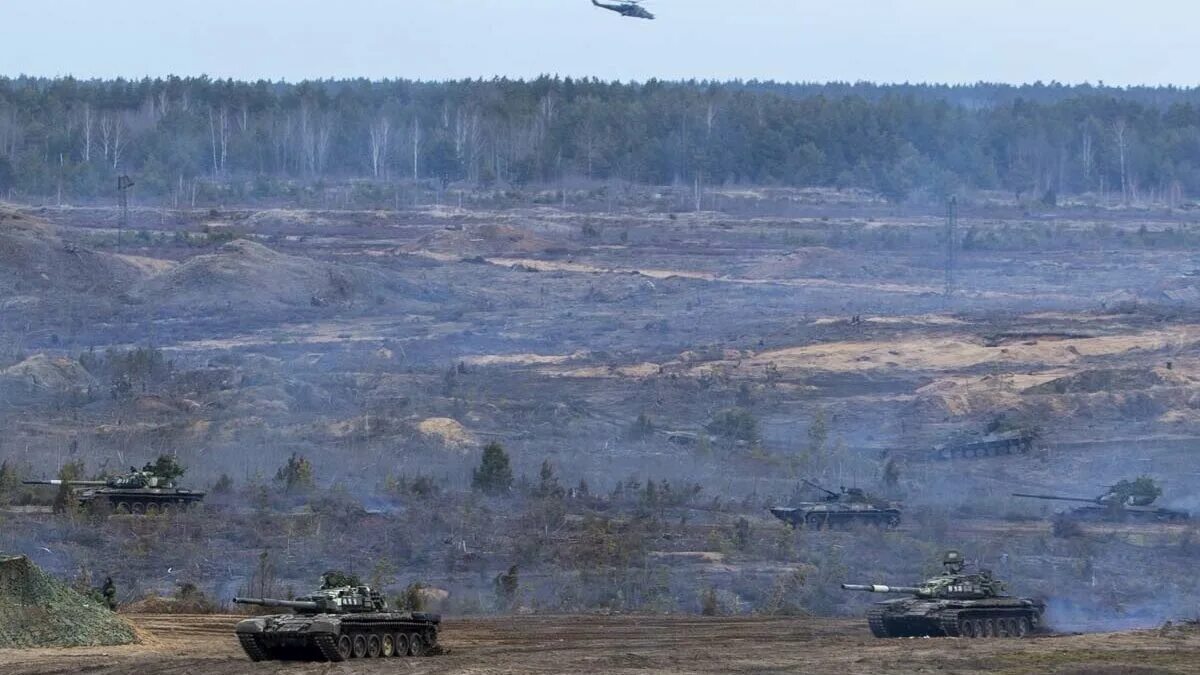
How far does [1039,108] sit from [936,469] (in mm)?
61352

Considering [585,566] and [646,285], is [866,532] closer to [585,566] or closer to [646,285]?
[585,566]

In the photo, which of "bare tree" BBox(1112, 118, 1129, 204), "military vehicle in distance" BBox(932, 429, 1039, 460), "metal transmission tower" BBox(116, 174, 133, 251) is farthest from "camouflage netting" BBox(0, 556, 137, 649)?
"bare tree" BBox(1112, 118, 1129, 204)

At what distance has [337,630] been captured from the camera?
85.2 ft

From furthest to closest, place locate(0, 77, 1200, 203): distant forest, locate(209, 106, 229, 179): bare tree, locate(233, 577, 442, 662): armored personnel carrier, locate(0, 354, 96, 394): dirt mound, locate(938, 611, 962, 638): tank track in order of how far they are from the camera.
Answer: locate(209, 106, 229, 179): bare tree < locate(0, 77, 1200, 203): distant forest < locate(0, 354, 96, 394): dirt mound < locate(938, 611, 962, 638): tank track < locate(233, 577, 442, 662): armored personnel carrier

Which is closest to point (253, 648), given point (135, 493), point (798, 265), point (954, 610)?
point (954, 610)

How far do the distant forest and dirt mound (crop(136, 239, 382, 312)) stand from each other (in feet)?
73.1

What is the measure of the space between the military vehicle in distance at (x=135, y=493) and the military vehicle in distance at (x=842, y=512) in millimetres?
11506

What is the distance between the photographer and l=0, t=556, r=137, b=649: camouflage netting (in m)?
27.6

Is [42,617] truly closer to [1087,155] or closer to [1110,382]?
[1110,382]

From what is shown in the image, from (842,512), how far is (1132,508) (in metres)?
6.46

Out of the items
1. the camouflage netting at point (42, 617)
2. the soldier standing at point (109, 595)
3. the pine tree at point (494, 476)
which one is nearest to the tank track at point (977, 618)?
the camouflage netting at point (42, 617)

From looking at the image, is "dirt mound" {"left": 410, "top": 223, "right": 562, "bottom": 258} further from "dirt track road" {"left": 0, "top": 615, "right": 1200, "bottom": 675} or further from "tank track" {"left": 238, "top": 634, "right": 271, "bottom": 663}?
"tank track" {"left": 238, "top": 634, "right": 271, "bottom": 663}

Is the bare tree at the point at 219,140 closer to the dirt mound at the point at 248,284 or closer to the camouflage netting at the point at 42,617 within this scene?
the dirt mound at the point at 248,284

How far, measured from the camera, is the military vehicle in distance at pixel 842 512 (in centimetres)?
4272
